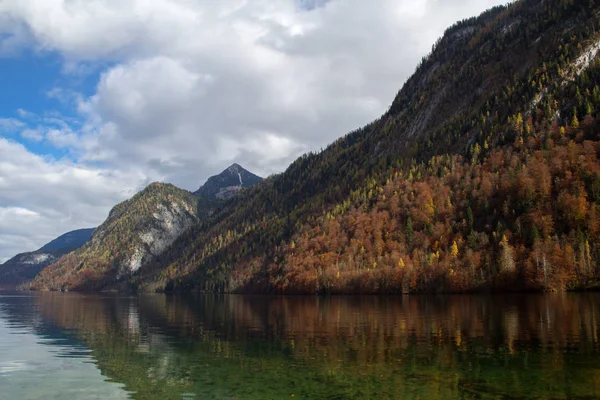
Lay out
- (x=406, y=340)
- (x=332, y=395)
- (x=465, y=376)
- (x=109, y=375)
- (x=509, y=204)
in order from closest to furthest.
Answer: (x=332, y=395) < (x=465, y=376) < (x=109, y=375) < (x=406, y=340) < (x=509, y=204)

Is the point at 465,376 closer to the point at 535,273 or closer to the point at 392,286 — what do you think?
the point at 535,273

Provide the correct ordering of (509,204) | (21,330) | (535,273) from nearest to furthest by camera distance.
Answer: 1. (21,330)
2. (535,273)
3. (509,204)

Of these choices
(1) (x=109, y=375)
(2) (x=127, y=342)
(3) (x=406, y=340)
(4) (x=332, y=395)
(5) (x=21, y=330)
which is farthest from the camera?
(5) (x=21, y=330)

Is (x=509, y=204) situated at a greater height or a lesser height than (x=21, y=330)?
A: greater

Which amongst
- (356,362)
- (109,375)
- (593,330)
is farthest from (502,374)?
(109,375)

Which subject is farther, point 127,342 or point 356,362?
point 127,342

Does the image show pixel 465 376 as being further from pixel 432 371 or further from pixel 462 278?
pixel 462 278

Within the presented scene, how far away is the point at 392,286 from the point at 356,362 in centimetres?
16005

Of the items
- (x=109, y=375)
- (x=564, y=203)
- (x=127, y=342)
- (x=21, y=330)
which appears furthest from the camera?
(x=564, y=203)

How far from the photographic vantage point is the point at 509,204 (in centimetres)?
18638

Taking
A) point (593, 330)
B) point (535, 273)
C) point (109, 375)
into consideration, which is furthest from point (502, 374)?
point (535, 273)

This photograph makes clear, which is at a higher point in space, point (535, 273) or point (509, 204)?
point (509, 204)

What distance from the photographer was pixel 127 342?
2205 inches

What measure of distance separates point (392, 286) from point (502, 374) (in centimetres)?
16499
